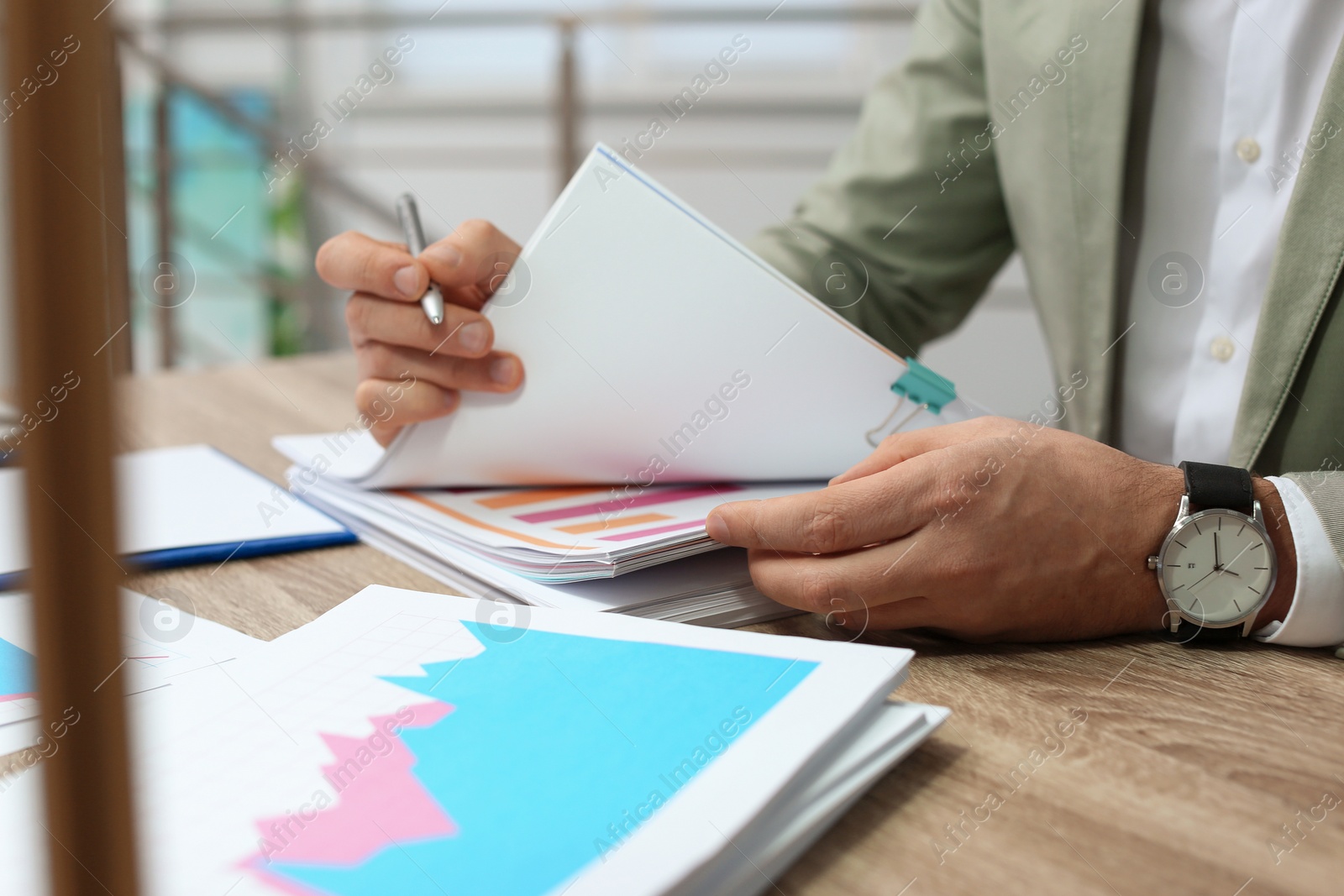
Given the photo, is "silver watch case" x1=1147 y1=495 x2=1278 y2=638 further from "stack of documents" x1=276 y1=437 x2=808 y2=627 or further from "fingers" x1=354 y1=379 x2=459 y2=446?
"fingers" x1=354 y1=379 x2=459 y2=446

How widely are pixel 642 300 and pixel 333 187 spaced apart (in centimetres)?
276

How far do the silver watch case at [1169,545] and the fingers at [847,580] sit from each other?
0.45 feet

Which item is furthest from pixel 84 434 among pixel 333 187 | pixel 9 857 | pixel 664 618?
pixel 333 187

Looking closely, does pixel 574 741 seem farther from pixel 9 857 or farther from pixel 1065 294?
pixel 1065 294

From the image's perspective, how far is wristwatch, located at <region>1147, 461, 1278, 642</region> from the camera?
20.5 inches

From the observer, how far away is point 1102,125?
900 millimetres

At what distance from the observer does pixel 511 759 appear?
35 cm

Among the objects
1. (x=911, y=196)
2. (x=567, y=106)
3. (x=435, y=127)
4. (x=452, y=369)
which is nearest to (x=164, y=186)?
(x=567, y=106)

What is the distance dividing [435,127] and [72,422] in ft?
13.1

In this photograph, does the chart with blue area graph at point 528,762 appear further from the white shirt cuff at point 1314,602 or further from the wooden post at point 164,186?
the wooden post at point 164,186

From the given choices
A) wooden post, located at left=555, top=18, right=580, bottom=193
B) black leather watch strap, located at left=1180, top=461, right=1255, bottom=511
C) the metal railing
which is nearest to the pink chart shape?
black leather watch strap, located at left=1180, top=461, right=1255, bottom=511

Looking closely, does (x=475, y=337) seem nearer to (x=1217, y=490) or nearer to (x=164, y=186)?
(x=1217, y=490)

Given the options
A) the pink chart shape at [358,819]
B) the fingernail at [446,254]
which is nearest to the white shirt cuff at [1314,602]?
the pink chart shape at [358,819]

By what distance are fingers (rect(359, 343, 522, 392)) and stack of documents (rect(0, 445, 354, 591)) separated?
12cm
